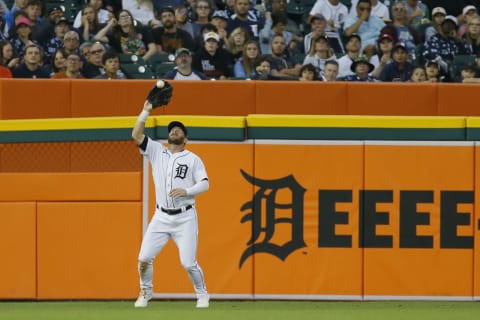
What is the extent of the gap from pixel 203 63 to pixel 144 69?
0.76 m

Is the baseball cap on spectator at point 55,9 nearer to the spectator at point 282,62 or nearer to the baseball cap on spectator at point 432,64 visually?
the spectator at point 282,62

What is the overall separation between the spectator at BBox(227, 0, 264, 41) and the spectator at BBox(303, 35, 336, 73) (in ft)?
3.34

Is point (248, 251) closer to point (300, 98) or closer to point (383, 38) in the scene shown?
point (300, 98)

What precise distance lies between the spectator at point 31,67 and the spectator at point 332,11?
4.39 metres

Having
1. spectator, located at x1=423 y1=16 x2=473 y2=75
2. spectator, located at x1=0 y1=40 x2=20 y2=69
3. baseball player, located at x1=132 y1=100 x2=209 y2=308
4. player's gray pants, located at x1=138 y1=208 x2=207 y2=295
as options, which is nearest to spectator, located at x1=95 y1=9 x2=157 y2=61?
spectator, located at x1=0 y1=40 x2=20 y2=69

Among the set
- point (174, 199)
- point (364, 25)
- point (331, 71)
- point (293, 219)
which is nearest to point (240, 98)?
point (331, 71)

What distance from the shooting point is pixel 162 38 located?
640 inches

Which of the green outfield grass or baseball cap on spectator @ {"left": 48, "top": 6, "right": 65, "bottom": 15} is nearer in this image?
the green outfield grass

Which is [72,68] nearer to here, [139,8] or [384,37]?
[139,8]

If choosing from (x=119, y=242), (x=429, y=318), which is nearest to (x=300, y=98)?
(x=119, y=242)

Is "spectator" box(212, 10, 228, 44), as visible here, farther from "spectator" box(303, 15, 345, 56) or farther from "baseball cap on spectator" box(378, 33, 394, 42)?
"baseball cap on spectator" box(378, 33, 394, 42)

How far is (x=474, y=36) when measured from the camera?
17344mm

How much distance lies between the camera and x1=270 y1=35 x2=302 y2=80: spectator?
15.5 m

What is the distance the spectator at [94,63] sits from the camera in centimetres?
1501
